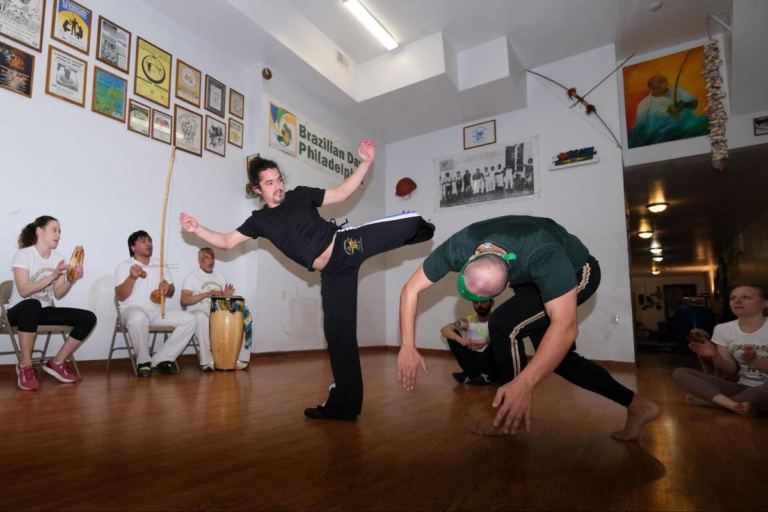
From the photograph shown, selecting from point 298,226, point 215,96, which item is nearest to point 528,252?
point 298,226

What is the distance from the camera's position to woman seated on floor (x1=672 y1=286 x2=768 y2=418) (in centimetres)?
247

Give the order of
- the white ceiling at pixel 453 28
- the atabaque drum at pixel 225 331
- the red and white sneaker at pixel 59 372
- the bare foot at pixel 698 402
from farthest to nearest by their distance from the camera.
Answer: the white ceiling at pixel 453 28, the atabaque drum at pixel 225 331, the red and white sneaker at pixel 59 372, the bare foot at pixel 698 402

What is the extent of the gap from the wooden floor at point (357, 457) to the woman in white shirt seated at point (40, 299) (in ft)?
1.54

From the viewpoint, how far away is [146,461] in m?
1.48

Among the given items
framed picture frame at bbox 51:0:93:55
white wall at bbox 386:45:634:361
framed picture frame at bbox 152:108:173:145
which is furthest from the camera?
white wall at bbox 386:45:634:361

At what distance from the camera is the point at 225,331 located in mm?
4188

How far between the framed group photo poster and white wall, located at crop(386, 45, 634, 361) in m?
3.14

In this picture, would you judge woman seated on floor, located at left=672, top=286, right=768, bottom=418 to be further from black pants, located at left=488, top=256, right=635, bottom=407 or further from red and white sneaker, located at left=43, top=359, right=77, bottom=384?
red and white sneaker, located at left=43, top=359, right=77, bottom=384

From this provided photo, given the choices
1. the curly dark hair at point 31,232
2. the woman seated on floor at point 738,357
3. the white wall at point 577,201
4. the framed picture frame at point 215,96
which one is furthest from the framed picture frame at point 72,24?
the woman seated on floor at point 738,357

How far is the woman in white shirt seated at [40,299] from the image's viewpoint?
311cm

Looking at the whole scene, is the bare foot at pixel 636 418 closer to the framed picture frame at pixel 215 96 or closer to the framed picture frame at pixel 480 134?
the framed picture frame at pixel 215 96

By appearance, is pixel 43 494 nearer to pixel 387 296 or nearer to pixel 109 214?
pixel 109 214

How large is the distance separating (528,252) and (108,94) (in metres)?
4.45

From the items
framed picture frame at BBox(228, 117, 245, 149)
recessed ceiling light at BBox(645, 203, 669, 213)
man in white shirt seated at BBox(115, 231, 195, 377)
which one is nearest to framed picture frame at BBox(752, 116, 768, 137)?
recessed ceiling light at BBox(645, 203, 669, 213)
